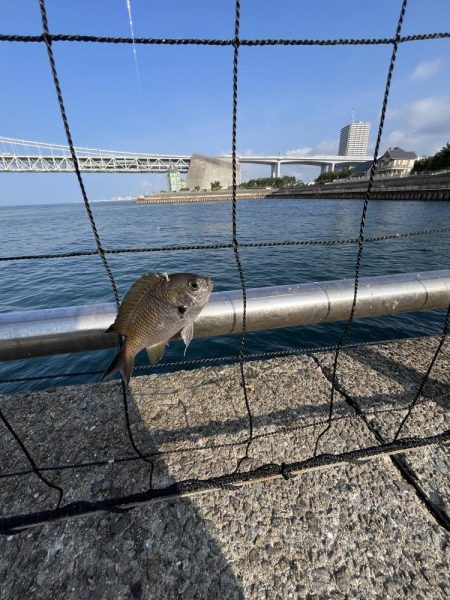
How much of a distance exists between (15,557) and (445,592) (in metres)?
2.31

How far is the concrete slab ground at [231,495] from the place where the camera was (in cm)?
154

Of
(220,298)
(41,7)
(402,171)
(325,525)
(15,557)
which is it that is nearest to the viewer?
(41,7)

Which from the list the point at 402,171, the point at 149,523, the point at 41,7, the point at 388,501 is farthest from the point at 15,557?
the point at 402,171

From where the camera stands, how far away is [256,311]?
217 cm

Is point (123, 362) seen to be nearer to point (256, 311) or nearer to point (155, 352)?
point (155, 352)

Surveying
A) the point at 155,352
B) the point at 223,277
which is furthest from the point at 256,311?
the point at 223,277

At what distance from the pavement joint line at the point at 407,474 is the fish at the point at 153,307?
6.37 feet

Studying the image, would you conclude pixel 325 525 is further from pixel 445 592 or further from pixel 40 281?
pixel 40 281

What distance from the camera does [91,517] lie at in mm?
1819

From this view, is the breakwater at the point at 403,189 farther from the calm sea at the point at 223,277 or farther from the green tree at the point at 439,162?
the calm sea at the point at 223,277

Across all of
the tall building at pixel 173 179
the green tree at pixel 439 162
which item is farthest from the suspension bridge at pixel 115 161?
the green tree at pixel 439 162

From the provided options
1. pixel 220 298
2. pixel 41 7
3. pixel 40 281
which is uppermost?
pixel 41 7

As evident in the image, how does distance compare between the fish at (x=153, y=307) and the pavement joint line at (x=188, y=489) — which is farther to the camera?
the pavement joint line at (x=188, y=489)

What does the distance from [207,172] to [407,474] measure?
117198 mm
